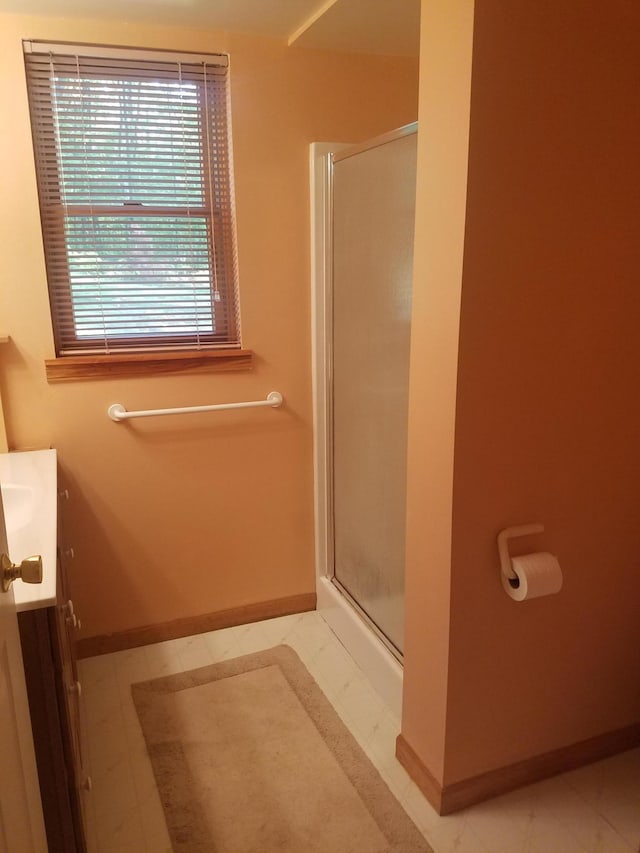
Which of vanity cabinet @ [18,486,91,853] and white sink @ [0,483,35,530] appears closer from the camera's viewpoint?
vanity cabinet @ [18,486,91,853]

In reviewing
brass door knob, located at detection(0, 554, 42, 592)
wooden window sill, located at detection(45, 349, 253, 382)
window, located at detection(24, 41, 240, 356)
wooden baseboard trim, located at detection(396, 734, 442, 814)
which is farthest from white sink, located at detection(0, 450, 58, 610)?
wooden baseboard trim, located at detection(396, 734, 442, 814)

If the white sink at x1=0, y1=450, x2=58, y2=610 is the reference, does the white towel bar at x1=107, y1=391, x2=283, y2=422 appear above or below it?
above

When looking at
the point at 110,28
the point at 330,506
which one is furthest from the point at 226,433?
the point at 110,28

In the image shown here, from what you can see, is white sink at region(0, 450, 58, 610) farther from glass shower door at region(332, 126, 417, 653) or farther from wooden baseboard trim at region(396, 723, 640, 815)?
wooden baseboard trim at region(396, 723, 640, 815)

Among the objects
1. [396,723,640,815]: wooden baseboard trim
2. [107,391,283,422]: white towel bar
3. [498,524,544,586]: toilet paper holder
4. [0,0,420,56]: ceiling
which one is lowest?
[396,723,640,815]: wooden baseboard trim

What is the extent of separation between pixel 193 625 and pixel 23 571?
5.46 ft

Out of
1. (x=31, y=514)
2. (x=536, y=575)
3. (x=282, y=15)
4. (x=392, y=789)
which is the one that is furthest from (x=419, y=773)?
(x=282, y=15)

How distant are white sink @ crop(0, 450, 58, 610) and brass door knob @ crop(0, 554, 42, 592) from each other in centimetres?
19

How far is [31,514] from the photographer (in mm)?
1509

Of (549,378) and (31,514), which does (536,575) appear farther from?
(31,514)

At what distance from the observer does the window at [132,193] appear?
2.00 meters

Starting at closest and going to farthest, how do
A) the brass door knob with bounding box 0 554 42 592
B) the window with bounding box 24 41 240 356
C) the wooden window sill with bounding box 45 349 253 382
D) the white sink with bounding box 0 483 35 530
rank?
the brass door knob with bounding box 0 554 42 592
the white sink with bounding box 0 483 35 530
the window with bounding box 24 41 240 356
the wooden window sill with bounding box 45 349 253 382

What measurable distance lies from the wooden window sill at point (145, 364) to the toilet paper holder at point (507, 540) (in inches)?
47.5

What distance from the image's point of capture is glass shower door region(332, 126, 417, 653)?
186 cm
